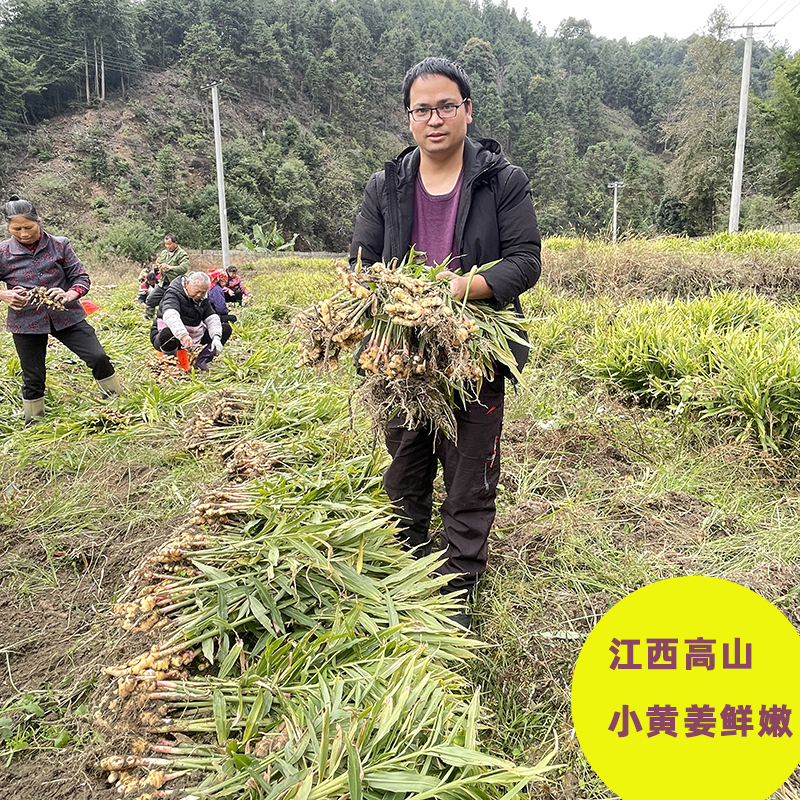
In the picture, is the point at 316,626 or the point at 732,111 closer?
the point at 316,626

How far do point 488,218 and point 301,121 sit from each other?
2256 inches

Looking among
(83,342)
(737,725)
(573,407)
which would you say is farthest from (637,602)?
(83,342)

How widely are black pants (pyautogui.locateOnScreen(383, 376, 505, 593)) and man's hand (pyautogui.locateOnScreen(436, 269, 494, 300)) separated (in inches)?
13.2

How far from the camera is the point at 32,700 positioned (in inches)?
65.2

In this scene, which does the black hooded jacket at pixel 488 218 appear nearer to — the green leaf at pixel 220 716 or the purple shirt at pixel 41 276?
the green leaf at pixel 220 716

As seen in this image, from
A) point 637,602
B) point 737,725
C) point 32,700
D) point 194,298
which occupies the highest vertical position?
point 194,298

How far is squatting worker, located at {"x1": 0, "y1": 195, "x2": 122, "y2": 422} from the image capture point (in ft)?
12.6

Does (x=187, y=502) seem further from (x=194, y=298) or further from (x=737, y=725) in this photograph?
(x=194, y=298)

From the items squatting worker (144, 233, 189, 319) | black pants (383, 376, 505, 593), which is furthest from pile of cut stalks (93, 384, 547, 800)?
squatting worker (144, 233, 189, 319)

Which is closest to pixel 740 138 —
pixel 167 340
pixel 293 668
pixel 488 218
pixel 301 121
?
pixel 167 340

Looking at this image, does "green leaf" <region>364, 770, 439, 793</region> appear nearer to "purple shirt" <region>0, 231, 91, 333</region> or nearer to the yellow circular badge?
the yellow circular badge

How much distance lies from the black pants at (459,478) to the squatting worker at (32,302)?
3043mm

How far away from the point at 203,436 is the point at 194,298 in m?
2.31

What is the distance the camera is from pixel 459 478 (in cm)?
205
